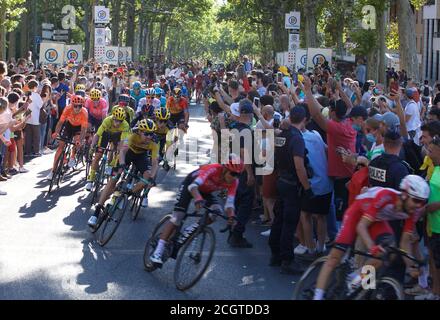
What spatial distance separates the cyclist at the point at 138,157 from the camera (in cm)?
1083

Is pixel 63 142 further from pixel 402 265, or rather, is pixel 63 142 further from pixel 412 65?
pixel 412 65

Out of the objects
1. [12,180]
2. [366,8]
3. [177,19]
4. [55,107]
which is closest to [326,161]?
[12,180]

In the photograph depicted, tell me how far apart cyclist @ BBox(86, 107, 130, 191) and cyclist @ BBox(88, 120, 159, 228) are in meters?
1.01

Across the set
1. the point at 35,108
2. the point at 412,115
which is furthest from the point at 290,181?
the point at 35,108

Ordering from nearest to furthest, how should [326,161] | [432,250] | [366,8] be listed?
1. [432,250]
2. [326,161]
3. [366,8]

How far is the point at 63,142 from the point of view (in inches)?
571

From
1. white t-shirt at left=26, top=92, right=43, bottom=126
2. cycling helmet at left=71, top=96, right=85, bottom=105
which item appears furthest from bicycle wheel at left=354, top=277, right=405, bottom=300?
white t-shirt at left=26, top=92, right=43, bottom=126

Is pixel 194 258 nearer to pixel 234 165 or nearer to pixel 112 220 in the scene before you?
pixel 234 165

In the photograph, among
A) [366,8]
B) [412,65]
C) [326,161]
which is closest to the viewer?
[326,161]

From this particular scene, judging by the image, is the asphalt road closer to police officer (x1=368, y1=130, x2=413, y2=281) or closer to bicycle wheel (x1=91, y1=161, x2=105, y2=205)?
bicycle wheel (x1=91, y1=161, x2=105, y2=205)

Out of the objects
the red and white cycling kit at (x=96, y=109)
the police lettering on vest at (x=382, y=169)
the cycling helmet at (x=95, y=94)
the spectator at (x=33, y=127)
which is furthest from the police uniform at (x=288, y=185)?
the spectator at (x=33, y=127)

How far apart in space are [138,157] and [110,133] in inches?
85.5

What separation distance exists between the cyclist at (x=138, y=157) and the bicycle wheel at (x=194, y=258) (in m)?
2.45

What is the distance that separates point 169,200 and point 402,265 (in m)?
7.61
